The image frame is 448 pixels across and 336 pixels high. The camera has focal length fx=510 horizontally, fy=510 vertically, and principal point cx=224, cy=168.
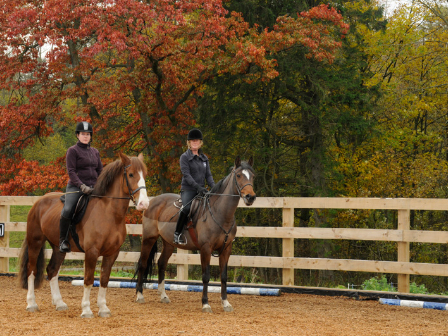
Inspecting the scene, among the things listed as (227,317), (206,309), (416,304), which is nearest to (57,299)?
(206,309)

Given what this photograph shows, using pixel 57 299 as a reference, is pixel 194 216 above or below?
above

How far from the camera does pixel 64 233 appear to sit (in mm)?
6730

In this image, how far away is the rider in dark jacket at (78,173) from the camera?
22.0 feet

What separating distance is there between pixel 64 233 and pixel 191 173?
206 cm

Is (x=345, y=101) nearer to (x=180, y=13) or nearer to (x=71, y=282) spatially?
(x=180, y=13)

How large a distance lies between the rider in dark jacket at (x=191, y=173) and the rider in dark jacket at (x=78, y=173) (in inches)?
50.1

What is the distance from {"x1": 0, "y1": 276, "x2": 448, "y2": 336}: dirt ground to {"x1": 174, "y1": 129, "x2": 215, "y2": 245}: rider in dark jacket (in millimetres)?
1282

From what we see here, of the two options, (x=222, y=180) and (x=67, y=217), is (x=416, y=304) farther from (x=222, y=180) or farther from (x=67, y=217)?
(x=67, y=217)

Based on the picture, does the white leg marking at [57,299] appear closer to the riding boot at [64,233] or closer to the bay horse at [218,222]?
the riding boot at [64,233]

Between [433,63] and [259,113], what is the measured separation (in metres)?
7.86

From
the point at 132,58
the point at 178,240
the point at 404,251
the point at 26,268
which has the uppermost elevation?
the point at 132,58

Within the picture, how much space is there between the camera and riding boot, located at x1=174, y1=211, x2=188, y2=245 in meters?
7.54

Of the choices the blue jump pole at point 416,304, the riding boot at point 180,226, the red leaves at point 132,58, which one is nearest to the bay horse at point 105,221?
the riding boot at point 180,226

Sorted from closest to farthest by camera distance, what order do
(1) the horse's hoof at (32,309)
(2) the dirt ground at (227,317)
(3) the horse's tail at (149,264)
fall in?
(2) the dirt ground at (227,317) → (1) the horse's hoof at (32,309) → (3) the horse's tail at (149,264)
